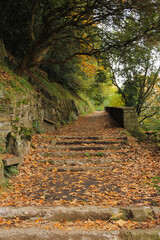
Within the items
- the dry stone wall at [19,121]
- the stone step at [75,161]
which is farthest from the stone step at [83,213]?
the stone step at [75,161]

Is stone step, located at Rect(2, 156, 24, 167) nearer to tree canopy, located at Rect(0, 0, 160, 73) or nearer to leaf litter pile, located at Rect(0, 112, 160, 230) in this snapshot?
leaf litter pile, located at Rect(0, 112, 160, 230)

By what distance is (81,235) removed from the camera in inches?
109

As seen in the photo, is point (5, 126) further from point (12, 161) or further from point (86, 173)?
point (86, 173)

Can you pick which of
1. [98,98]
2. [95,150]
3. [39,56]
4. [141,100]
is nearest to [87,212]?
[95,150]

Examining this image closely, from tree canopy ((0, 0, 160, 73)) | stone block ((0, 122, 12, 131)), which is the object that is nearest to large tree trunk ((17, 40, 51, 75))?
tree canopy ((0, 0, 160, 73))

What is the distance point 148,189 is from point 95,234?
79.8 inches

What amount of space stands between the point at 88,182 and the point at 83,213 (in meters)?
1.50

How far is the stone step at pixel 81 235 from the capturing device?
2.76 metres

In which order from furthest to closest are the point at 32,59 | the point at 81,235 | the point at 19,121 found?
the point at 32,59, the point at 19,121, the point at 81,235

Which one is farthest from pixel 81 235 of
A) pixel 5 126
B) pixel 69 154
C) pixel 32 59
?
pixel 32 59

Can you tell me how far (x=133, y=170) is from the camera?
18.4ft

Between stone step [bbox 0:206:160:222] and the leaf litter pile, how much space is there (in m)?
0.12

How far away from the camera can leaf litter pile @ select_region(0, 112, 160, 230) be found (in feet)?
11.1

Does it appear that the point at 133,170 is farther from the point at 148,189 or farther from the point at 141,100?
the point at 141,100
